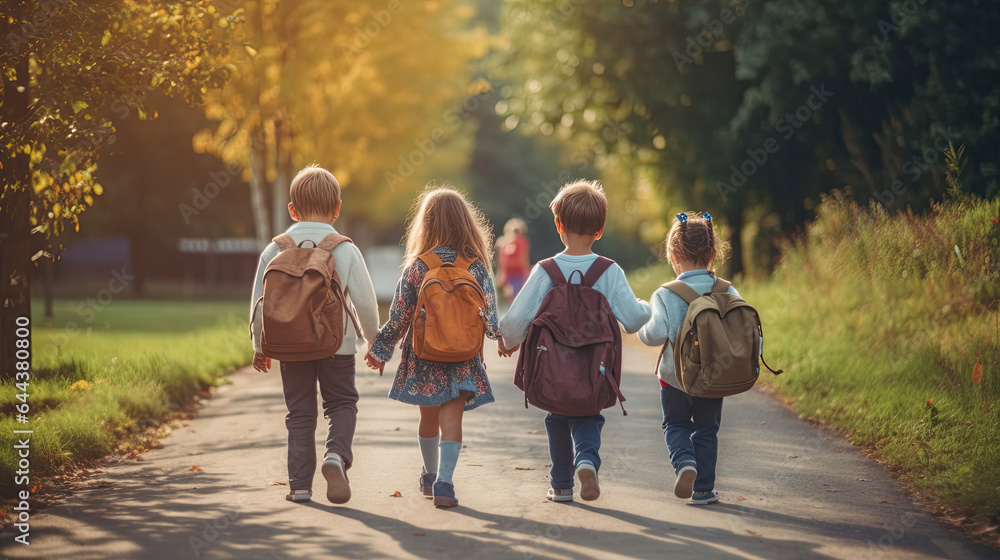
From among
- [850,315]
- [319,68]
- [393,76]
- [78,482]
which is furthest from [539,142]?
[78,482]

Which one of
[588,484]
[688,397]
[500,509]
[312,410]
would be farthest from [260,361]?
[688,397]

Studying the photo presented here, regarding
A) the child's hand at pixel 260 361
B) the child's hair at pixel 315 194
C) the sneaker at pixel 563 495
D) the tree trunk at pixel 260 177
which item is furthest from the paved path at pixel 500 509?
the tree trunk at pixel 260 177

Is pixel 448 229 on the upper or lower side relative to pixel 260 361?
upper

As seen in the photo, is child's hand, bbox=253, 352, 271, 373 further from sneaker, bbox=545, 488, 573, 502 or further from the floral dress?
sneaker, bbox=545, 488, 573, 502

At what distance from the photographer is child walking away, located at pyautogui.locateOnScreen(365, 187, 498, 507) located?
17.3 ft

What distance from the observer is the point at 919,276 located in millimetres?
9609

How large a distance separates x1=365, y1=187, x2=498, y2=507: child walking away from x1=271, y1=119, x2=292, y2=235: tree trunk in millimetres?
13356

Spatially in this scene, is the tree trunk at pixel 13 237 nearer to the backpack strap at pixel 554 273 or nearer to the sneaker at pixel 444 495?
the sneaker at pixel 444 495

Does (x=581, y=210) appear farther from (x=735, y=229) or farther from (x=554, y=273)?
(x=735, y=229)

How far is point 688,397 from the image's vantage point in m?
5.42

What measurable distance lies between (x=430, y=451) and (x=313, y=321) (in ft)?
3.21

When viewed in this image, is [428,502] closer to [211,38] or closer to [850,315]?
[211,38]

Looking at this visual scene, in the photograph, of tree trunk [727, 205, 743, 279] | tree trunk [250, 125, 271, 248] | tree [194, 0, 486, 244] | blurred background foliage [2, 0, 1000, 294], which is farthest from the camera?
tree trunk [250, 125, 271, 248]

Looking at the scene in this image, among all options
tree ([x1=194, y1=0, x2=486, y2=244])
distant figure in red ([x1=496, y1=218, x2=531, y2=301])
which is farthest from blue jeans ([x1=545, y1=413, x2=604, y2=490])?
distant figure in red ([x1=496, y1=218, x2=531, y2=301])
